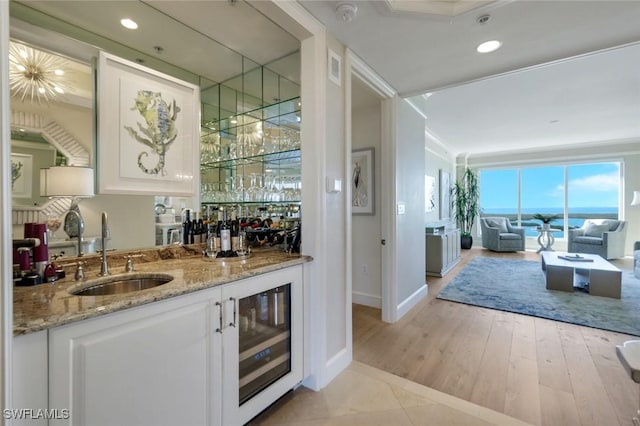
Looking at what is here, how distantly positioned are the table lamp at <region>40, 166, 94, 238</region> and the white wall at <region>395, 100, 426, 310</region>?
2.60 meters

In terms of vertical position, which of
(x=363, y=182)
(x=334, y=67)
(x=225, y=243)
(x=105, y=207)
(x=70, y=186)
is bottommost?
(x=225, y=243)

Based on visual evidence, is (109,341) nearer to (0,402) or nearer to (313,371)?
(0,402)

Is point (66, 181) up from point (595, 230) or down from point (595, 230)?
up

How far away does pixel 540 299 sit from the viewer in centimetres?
366

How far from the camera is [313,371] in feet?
6.21

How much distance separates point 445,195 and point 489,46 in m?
5.49

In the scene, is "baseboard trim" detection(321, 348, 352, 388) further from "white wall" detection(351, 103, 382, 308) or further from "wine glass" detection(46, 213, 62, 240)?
"wine glass" detection(46, 213, 62, 240)

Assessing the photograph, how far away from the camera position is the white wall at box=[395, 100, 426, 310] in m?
3.13

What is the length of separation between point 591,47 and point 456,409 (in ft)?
9.22

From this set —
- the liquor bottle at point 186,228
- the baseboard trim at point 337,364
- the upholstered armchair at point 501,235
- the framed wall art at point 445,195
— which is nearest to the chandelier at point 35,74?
the liquor bottle at point 186,228

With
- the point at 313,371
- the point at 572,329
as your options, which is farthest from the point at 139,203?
the point at 572,329

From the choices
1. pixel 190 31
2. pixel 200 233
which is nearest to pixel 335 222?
pixel 200 233

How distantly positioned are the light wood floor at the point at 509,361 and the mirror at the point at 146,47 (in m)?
2.08

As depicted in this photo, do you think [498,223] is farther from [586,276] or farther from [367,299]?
[367,299]
